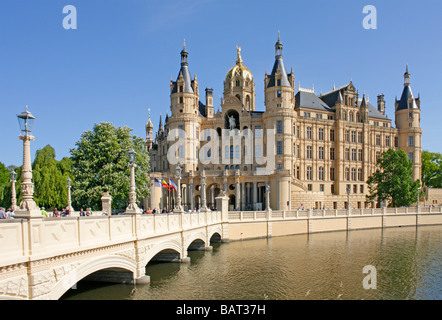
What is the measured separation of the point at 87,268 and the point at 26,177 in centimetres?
508

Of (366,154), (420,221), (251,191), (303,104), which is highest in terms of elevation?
(303,104)

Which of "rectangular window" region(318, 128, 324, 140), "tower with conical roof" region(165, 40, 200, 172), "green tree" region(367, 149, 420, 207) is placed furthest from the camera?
"rectangular window" region(318, 128, 324, 140)

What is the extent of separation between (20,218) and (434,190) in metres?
84.9

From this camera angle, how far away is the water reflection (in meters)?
20.4

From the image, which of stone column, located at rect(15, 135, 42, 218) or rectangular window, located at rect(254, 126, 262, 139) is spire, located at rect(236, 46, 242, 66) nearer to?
rectangular window, located at rect(254, 126, 262, 139)

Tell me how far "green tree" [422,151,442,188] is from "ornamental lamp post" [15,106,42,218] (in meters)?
94.1

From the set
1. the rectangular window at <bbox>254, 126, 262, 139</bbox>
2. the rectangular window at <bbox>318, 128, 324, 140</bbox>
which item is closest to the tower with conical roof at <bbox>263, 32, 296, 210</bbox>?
the rectangular window at <bbox>254, 126, 262, 139</bbox>

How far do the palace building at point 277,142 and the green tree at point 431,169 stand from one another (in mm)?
12087

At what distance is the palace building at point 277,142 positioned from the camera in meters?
64.4

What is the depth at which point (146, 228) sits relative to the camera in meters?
19.5

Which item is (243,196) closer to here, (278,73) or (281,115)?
(281,115)

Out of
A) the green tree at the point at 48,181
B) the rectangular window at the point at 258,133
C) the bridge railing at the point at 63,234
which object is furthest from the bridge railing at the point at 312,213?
the green tree at the point at 48,181
